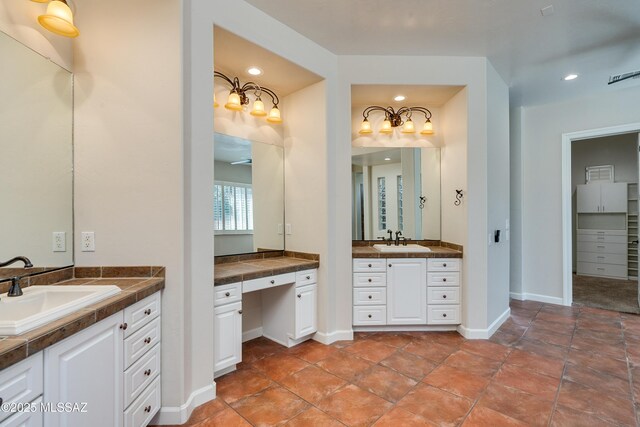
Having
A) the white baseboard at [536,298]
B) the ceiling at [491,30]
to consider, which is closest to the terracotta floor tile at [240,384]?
the ceiling at [491,30]

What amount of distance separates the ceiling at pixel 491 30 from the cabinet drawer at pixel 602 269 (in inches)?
161

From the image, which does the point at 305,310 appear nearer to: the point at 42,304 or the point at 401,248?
the point at 401,248

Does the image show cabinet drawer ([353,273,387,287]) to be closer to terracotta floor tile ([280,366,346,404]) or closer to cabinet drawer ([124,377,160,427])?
terracotta floor tile ([280,366,346,404])

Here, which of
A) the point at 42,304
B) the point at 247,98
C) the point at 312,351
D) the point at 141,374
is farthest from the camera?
the point at 247,98

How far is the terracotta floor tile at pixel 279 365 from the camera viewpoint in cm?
241

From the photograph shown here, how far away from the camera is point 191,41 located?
1.95m

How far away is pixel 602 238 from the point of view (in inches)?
229

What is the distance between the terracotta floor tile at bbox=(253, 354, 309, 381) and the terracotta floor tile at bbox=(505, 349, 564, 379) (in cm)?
182

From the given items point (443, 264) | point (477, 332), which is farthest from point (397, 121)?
point (477, 332)

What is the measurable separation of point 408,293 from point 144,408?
8.11 feet

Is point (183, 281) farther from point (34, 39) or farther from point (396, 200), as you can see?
point (396, 200)

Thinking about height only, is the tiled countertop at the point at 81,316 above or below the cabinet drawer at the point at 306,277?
above

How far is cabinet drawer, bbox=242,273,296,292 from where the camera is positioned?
243 centimetres

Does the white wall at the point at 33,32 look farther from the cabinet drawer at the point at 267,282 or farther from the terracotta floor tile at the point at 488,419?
the terracotta floor tile at the point at 488,419
